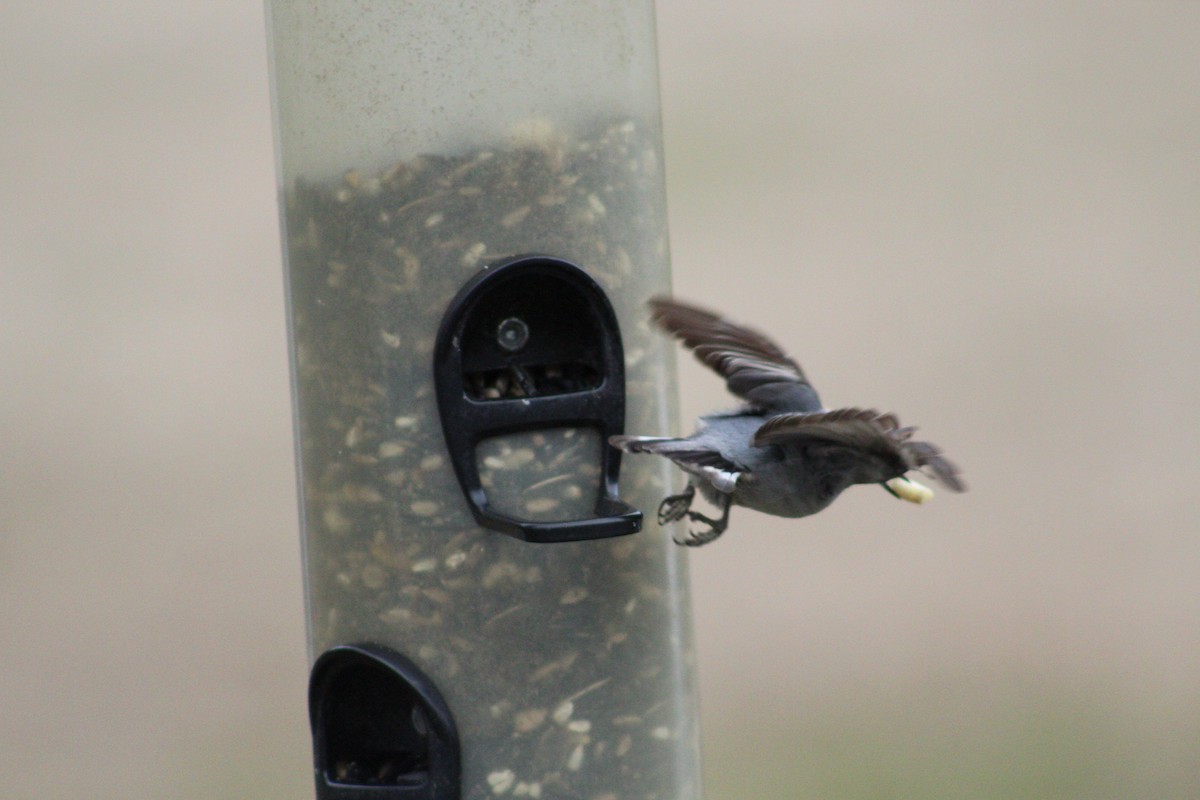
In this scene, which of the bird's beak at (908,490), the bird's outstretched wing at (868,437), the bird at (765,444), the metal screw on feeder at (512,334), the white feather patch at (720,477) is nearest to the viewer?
the bird's outstretched wing at (868,437)

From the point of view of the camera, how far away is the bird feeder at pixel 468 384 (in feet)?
12.3

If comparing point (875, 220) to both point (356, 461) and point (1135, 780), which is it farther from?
point (356, 461)

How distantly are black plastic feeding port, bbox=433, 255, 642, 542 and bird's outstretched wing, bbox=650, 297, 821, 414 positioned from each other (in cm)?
14

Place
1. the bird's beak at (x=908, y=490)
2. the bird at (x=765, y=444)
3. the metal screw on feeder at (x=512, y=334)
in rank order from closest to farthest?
the bird at (x=765, y=444)
the bird's beak at (x=908, y=490)
the metal screw on feeder at (x=512, y=334)

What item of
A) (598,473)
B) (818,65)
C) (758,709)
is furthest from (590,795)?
(818,65)

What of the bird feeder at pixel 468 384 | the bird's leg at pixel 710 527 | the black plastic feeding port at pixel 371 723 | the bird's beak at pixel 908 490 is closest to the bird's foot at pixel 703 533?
the bird's leg at pixel 710 527

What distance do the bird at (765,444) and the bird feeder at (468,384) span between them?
0.17m

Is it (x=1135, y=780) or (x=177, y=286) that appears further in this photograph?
(x=177, y=286)

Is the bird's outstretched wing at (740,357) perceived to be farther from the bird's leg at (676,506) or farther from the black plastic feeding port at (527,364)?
the bird's leg at (676,506)

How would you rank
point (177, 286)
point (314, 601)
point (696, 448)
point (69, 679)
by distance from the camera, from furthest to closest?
1. point (177, 286)
2. point (69, 679)
3. point (314, 601)
4. point (696, 448)

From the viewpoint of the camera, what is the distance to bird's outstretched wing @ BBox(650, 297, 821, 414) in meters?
3.86

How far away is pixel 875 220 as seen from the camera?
11773 mm

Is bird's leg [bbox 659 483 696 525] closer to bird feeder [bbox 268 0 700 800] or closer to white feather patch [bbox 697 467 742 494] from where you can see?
bird feeder [bbox 268 0 700 800]

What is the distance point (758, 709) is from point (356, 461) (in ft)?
20.0
